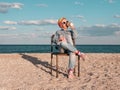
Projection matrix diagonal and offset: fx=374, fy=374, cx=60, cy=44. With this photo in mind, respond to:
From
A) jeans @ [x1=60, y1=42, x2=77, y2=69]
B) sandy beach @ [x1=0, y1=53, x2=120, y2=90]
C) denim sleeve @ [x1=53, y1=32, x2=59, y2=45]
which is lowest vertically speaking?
sandy beach @ [x1=0, y1=53, x2=120, y2=90]

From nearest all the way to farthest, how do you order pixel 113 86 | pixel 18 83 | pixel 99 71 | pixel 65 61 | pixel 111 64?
pixel 113 86, pixel 18 83, pixel 99 71, pixel 111 64, pixel 65 61

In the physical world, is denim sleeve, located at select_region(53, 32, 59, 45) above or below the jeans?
above

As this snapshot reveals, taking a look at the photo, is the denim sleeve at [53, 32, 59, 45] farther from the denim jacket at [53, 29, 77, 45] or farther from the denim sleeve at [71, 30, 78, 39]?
the denim sleeve at [71, 30, 78, 39]

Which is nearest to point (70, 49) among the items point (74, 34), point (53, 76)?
point (74, 34)

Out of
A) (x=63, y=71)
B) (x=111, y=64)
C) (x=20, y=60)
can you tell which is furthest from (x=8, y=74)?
(x=111, y=64)

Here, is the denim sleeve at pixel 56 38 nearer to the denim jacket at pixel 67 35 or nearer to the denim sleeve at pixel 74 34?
the denim jacket at pixel 67 35

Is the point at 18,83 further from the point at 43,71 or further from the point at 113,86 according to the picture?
the point at 113,86

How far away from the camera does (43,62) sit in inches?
571

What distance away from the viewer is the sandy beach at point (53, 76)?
33.3ft

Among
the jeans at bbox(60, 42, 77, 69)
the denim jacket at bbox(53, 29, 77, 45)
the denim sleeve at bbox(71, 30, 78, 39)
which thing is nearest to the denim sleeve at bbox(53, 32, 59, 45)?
the denim jacket at bbox(53, 29, 77, 45)

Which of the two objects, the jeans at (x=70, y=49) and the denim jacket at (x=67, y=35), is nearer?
the jeans at (x=70, y=49)

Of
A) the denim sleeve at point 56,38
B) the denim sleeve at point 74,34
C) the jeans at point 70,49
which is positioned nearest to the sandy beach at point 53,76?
the jeans at point 70,49

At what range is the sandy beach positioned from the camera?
1016 centimetres

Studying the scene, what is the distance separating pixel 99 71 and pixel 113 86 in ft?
7.91
